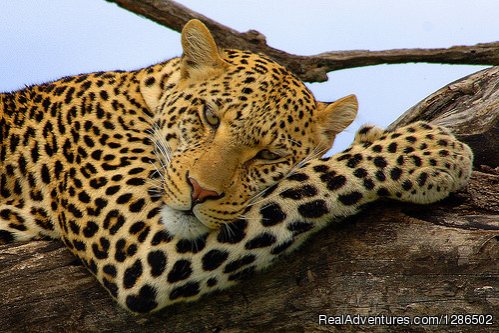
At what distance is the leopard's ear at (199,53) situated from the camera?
6684 millimetres

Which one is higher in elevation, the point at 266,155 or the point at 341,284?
the point at 266,155

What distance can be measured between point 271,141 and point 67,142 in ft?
5.91

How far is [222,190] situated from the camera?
581cm

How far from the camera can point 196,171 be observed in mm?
5797

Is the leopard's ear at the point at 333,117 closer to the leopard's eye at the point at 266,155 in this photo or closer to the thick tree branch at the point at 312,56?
the leopard's eye at the point at 266,155

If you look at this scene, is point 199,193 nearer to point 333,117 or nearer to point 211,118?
point 211,118

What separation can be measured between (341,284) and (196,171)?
1288 mm

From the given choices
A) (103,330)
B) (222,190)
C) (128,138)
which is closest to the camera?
(222,190)

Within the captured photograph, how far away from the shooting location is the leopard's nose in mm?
5723

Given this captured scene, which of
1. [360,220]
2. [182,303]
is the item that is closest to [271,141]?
[360,220]

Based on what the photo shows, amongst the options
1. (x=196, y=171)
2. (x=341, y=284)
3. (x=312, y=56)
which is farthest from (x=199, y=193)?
(x=312, y=56)

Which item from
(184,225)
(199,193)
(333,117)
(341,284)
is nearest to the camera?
(199,193)

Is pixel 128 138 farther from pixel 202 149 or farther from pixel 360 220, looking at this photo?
pixel 360 220

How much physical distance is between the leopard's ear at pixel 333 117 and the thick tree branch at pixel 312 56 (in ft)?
9.36
